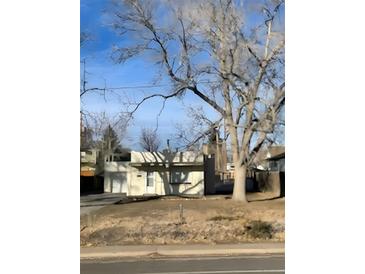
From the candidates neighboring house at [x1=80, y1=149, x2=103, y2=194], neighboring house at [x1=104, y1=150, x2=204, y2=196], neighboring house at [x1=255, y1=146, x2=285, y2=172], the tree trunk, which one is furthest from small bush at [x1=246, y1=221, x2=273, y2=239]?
neighboring house at [x1=104, y1=150, x2=204, y2=196]

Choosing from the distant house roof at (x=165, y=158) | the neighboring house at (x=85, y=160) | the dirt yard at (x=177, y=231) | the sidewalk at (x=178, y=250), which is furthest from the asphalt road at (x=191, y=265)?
the distant house roof at (x=165, y=158)

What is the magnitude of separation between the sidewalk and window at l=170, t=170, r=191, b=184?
13.1 metres

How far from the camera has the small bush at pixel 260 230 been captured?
24.1 ft

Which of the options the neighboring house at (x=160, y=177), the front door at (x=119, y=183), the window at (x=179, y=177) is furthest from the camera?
the front door at (x=119, y=183)

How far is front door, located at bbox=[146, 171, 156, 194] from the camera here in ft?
66.6

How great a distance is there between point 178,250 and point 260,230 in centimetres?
189

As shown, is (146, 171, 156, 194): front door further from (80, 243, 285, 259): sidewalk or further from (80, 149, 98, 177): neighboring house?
(80, 243, 285, 259): sidewalk

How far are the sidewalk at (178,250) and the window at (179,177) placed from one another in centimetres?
1311

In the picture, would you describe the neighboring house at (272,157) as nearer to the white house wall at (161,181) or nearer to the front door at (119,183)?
the white house wall at (161,181)

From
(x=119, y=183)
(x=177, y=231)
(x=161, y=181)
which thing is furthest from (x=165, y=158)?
(x=177, y=231)

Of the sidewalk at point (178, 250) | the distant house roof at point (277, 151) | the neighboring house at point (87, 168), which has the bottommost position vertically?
the sidewalk at point (178, 250)

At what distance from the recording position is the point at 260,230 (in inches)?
307

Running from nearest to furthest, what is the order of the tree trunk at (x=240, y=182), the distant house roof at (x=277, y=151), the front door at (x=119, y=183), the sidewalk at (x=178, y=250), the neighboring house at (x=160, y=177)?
1. the distant house roof at (x=277, y=151)
2. the sidewalk at (x=178, y=250)
3. the tree trunk at (x=240, y=182)
4. the neighboring house at (x=160, y=177)
5. the front door at (x=119, y=183)
